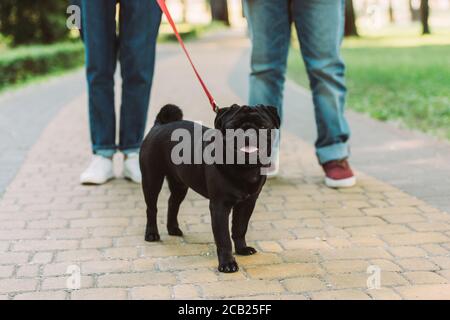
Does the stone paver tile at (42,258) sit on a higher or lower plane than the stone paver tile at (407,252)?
higher

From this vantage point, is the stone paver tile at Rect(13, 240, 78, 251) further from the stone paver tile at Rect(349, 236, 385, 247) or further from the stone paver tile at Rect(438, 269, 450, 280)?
the stone paver tile at Rect(438, 269, 450, 280)

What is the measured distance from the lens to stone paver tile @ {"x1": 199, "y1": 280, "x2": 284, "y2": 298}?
2971mm

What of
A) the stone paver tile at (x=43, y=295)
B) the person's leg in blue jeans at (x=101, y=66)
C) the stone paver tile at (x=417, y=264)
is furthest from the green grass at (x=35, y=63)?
the stone paver tile at (x=417, y=264)

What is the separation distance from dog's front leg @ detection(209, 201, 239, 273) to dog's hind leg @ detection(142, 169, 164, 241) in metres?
0.53

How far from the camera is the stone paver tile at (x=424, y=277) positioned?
3.08m

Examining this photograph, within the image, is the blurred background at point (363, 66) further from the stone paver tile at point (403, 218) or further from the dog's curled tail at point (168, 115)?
the stone paver tile at point (403, 218)

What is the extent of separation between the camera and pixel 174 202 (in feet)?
12.6

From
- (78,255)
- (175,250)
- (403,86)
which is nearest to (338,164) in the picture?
(175,250)

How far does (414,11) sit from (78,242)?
51.7 m

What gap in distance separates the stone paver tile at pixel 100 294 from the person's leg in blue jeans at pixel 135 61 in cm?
226

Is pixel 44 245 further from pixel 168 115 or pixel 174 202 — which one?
pixel 168 115

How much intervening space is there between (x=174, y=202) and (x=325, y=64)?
68.0 inches

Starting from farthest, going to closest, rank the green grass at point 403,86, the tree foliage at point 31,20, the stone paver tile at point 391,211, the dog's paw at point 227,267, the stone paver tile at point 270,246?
the tree foliage at point 31,20 < the green grass at point 403,86 < the stone paver tile at point 391,211 < the stone paver tile at point 270,246 < the dog's paw at point 227,267

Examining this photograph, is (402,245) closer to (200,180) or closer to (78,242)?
(200,180)
